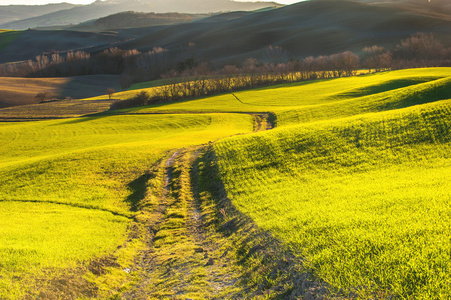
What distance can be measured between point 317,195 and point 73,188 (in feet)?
56.1

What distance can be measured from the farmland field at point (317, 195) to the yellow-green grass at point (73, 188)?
10 centimetres

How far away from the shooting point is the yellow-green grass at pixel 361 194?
9.54 meters

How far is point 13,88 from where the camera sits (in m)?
113

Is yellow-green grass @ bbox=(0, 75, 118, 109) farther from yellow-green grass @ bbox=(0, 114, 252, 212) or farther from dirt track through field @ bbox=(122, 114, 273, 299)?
dirt track through field @ bbox=(122, 114, 273, 299)

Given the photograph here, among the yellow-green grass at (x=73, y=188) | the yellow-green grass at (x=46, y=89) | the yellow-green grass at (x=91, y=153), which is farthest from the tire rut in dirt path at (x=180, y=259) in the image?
the yellow-green grass at (x=46, y=89)

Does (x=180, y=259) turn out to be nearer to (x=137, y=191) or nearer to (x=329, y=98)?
(x=137, y=191)

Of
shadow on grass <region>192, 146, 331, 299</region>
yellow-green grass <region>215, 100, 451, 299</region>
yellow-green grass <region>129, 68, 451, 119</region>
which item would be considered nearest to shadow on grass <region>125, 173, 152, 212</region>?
shadow on grass <region>192, 146, 331, 299</region>

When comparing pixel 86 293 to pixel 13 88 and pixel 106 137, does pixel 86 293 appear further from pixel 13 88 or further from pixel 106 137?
pixel 13 88

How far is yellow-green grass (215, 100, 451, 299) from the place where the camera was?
9.54 m

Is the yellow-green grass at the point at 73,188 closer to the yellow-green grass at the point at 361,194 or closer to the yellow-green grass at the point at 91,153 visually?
the yellow-green grass at the point at 91,153

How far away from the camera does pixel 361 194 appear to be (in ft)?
52.1

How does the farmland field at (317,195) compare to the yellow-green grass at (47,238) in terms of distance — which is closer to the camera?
the farmland field at (317,195)

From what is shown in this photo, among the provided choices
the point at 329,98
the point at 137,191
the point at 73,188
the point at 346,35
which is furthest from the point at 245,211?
the point at 346,35

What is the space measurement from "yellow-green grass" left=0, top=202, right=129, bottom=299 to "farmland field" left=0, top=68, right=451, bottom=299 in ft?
0.22
